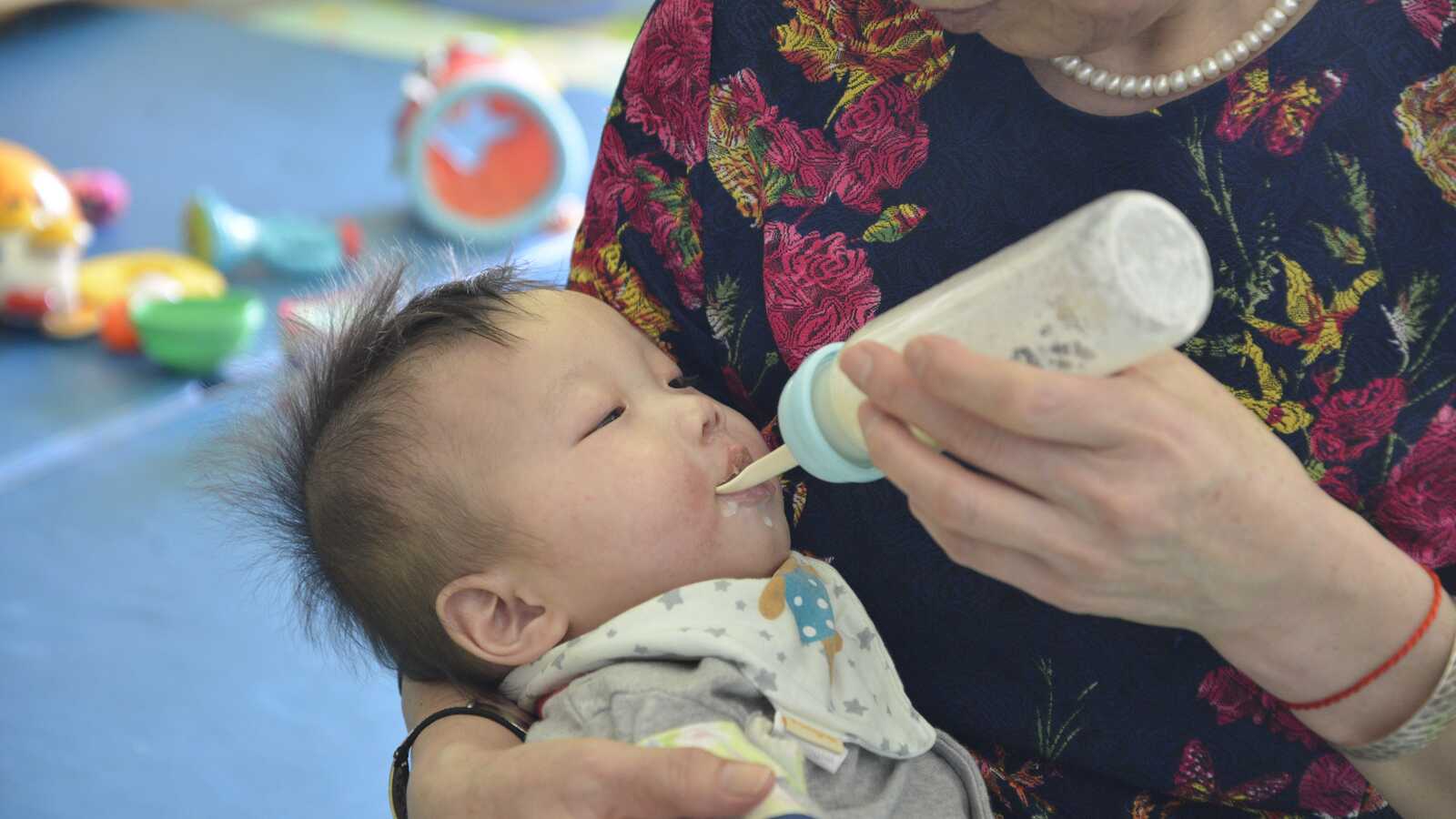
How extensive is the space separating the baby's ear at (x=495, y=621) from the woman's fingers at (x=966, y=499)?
47 cm

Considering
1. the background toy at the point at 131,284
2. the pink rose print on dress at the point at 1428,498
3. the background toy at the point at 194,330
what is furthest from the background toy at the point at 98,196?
the pink rose print on dress at the point at 1428,498

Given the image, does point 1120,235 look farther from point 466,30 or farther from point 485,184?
point 466,30

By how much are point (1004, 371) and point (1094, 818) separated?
1.87 feet

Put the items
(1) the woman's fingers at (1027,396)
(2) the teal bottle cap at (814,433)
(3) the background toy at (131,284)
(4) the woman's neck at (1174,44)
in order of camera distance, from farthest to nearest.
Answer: (3) the background toy at (131,284) < (4) the woman's neck at (1174,44) < (2) the teal bottle cap at (814,433) < (1) the woman's fingers at (1027,396)

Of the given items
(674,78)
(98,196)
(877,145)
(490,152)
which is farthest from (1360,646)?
(98,196)

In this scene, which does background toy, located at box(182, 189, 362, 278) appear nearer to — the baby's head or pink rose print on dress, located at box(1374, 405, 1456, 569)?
the baby's head

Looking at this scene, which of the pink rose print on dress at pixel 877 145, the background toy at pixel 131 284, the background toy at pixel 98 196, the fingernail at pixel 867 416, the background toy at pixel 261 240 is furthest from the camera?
the background toy at pixel 98 196

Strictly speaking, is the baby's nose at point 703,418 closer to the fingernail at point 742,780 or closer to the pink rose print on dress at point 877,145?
the pink rose print on dress at point 877,145

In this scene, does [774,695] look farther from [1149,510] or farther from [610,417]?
[1149,510]

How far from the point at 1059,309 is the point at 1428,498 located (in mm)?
407

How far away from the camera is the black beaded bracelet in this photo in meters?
1.12

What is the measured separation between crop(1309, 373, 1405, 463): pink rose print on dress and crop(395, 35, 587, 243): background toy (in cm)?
245

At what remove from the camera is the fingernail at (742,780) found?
2.80ft

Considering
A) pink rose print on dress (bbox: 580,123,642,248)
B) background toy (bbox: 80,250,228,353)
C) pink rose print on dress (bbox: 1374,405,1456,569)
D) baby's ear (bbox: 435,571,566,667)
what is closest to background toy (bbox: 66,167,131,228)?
background toy (bbox: 80,250,228,353)
